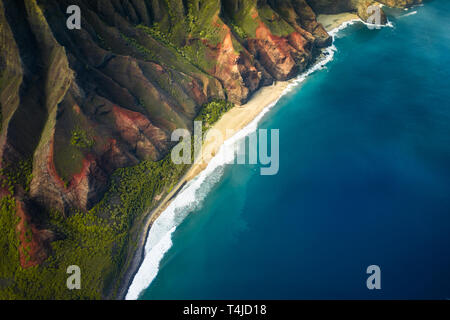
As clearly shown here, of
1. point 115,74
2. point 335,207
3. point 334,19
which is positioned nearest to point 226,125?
point 115,74

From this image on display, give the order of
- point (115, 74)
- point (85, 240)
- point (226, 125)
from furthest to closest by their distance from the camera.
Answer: point (226, 125)
point (115, 74)
point (85, 240)

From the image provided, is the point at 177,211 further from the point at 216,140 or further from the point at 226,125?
the point at 226,125

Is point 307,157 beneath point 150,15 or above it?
beneath

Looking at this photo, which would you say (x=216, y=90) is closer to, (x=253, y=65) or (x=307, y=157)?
(x=253, y=65)

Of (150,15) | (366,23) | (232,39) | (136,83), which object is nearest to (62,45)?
(136,83)

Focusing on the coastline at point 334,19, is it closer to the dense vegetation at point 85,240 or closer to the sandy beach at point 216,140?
the sandy beach at point 216,140

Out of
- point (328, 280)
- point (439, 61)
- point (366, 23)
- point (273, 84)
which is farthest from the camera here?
point (366, 23)

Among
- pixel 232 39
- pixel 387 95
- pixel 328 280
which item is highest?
pixel 232 39
